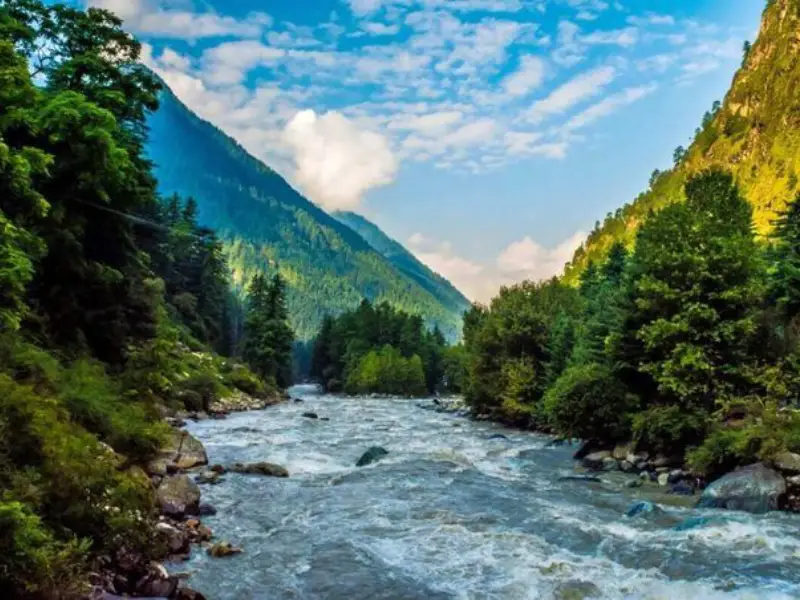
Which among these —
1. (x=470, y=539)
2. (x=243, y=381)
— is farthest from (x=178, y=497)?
(x=243, y=381)

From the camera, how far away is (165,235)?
7169 centimetres

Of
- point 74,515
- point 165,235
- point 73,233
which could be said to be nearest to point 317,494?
point 74,515

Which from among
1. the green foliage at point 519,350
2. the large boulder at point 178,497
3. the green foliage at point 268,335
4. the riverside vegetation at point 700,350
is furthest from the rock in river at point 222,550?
the green foliage at point 268,335

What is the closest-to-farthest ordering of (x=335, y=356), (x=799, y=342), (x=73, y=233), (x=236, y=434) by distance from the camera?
(x=73, y=233)
(x=799, y=342)
(x=236, y=434)
(x=335, y=356)

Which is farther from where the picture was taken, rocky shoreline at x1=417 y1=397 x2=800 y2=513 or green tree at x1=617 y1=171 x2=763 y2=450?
green tree at x1=617 y1=171 x2=763 y2=450

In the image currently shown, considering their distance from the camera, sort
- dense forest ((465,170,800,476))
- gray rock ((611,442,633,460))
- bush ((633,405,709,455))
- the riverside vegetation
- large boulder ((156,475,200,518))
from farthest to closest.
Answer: gray rock ((611,442,633,460)) < bush ((633,405,709,455)) < dense forest ((465,170,800,476)) < the riverside vegetation < large boulder ((156,475,200,518))

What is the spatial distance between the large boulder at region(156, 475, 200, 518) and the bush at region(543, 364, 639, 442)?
63.5 feet

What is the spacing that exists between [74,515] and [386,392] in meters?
92.0

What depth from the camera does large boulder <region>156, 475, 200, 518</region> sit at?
48.7ft

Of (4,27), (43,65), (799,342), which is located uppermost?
(43,65)

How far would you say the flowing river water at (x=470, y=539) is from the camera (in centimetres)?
1159

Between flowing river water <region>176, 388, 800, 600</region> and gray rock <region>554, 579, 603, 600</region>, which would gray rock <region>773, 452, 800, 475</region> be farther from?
gray rock <region>554, 579, 603, 600</region>

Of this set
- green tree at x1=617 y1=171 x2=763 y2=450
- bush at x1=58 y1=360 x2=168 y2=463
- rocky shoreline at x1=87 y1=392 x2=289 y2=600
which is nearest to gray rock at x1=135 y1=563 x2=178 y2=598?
rocky shoreline at x1=87 y1=392 x2=289 y2=600

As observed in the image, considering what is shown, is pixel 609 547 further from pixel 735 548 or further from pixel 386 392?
pixel 386 392
